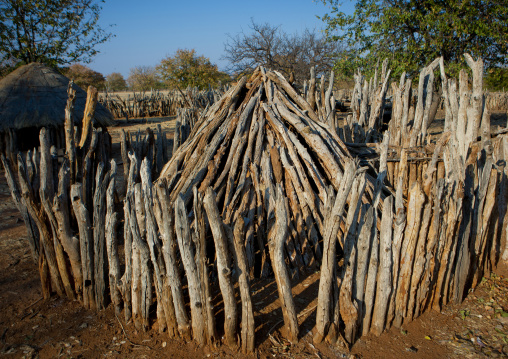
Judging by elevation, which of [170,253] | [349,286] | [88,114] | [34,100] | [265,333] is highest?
[34,100]

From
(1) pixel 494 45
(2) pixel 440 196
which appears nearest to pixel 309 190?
(2) pixel 440 196

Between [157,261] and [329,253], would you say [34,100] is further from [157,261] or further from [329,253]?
[329,253]

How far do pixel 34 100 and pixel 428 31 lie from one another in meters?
11.1

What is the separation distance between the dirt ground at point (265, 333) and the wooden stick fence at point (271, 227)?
88 millimetres

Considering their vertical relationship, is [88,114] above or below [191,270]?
above

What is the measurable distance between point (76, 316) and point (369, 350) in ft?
7.49

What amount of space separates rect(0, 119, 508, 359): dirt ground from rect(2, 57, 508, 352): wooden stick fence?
0.29 feet

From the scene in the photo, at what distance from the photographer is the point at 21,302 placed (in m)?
3.06

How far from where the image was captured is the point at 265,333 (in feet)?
8.59

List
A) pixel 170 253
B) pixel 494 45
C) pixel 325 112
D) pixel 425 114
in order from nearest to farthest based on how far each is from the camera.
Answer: pixel 170 253, pixel 425 114, pixel 325 112, pixel 494 45

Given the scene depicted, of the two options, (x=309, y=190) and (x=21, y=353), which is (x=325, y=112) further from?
(x=21, y=353)

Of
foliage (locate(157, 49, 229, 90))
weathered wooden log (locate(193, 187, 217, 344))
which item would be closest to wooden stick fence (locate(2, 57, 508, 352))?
weathered wooden log (locate(193, 187, 217, 344))

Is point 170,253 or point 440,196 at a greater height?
point 440,196

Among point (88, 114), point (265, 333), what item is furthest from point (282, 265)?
point (88, 114)
